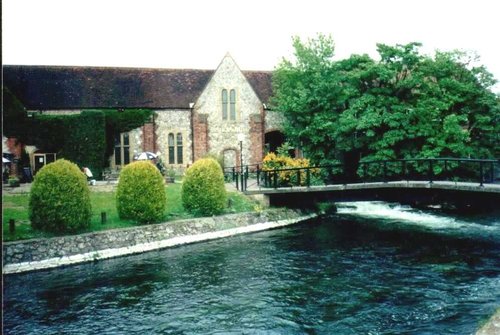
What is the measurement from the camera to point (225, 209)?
22750 mm

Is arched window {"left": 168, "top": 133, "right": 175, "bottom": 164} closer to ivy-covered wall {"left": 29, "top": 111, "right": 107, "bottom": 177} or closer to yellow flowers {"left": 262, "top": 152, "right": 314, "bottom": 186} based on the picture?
ivy-covered wall {"left": 29, "top": 111, "right": 107, "bottom": 177}

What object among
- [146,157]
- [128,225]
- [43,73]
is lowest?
[128,225]

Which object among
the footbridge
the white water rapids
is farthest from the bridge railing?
the white water rapids

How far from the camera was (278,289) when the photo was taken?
13.5 m

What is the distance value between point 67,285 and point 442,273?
12.5m

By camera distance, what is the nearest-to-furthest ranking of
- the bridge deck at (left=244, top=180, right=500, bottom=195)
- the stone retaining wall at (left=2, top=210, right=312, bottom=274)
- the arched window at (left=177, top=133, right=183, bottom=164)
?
the stone retaining wall at (left=2, top=210, right=312, bottom=274)
the bridge deck at (left=244, top=180, right=500, bottom=195)
the arched window at (left=177, top=133, right=183, bottom=164)

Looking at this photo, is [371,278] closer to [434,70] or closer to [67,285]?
[67,285]

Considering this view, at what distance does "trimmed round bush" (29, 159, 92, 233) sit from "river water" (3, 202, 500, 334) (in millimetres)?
2087

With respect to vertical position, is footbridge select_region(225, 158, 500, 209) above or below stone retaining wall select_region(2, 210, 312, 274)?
above

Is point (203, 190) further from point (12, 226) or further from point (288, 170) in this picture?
point (12, 226)

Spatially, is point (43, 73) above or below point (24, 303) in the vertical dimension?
above

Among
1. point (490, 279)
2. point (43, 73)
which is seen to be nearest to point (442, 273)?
point (490, 279)

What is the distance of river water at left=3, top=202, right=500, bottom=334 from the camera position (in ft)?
35.7

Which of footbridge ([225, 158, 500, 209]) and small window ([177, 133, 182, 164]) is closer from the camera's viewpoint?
footbridge ([225, 158, 500, 209])
